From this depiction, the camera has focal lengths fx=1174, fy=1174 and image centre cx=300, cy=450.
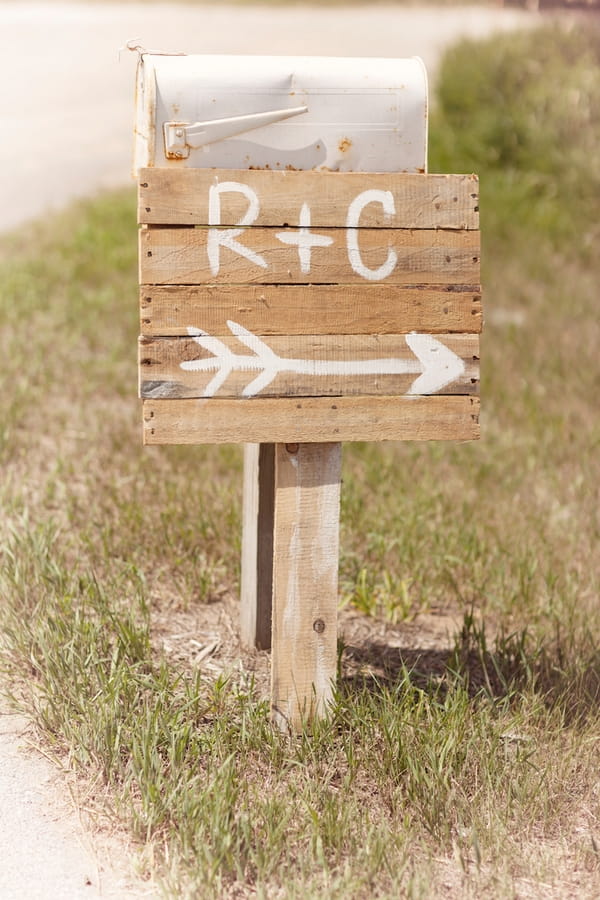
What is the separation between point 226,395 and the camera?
2643 millimetres

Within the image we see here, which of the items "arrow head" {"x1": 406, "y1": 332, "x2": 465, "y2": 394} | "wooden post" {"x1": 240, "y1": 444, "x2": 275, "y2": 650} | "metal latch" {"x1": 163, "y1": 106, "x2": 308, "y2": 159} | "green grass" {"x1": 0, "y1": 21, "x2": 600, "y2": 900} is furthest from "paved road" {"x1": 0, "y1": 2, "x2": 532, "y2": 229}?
"arrow head" {"x1": 406, "y1": 332, "x2": 465, "y2": 394}

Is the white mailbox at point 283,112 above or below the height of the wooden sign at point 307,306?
above

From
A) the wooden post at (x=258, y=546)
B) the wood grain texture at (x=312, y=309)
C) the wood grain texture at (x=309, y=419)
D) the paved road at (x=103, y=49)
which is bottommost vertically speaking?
the wooden post at (x=258, y=546)

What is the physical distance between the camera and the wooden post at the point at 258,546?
325cm

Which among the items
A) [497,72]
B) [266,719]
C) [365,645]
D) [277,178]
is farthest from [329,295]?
[497,72]

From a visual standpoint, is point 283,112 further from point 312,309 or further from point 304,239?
point 312,309

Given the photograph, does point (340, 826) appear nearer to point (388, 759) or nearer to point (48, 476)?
point (388, 759)

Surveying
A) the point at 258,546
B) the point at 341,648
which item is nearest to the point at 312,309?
the point at 258,546

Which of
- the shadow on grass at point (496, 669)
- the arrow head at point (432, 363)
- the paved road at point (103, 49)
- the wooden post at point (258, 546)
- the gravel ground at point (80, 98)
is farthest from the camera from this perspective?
the paved road at point (103, 49)

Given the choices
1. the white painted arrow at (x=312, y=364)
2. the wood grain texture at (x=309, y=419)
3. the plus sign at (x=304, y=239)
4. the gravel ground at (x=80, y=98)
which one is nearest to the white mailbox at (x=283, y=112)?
the plus sign at (x=304, y=239)

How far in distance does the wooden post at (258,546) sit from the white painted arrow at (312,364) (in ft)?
1.88

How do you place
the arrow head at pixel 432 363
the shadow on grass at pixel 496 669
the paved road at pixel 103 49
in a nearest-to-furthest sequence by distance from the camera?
the arrow head at pixel 432 363
the shadow on grass at pixel 496 669
the paved road at pixel 103 49

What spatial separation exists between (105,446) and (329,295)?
2.24 meters

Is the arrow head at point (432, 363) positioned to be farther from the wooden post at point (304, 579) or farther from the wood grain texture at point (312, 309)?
the wooden post at point (304, 579)
